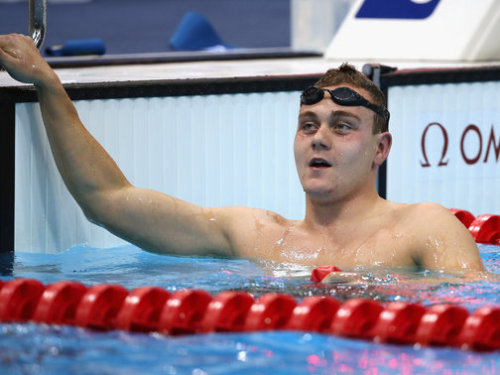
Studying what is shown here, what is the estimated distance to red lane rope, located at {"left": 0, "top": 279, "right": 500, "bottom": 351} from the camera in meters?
2.34

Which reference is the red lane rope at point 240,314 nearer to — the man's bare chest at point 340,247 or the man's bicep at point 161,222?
the man's bare chest at point 340,247

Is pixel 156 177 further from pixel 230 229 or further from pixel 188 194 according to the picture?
pixel 230 229

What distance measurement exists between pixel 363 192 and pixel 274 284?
1.44 ft

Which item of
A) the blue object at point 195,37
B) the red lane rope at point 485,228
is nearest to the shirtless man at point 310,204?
the red lane rope at point 485,228

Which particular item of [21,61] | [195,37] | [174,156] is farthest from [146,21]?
[21,61]

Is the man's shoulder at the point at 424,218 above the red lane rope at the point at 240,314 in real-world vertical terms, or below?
above

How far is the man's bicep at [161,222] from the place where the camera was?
3191 millimetres

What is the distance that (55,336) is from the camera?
95.1 inches

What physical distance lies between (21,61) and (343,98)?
3.37ft

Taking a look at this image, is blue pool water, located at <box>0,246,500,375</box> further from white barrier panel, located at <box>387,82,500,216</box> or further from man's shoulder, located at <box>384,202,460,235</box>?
white barrier panel, located at <box>387,82,500,216</box>

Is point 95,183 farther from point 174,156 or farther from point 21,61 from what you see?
point 174,156

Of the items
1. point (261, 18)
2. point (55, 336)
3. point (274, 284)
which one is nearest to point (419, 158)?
point (274, 284)

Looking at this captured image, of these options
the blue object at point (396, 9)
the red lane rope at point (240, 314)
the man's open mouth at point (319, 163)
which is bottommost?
the red lane rope at point (240, 314)

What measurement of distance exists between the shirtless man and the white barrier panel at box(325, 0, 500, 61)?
80.6 inches
